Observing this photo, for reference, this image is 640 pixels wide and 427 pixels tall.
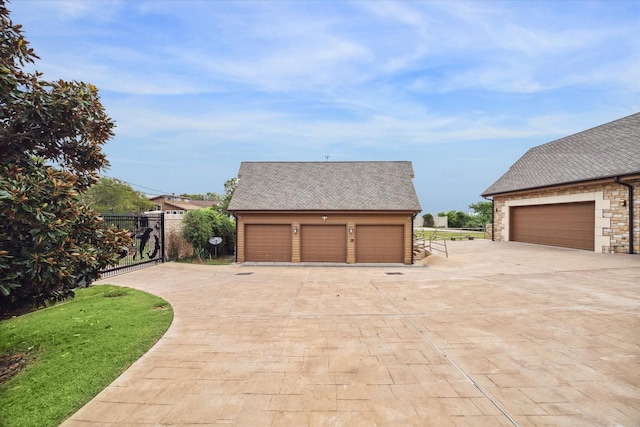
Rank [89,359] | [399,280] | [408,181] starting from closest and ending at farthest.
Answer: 1. [89,359]
2. [399,280]
3. [408,181]

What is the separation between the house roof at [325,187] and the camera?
50.1 ft

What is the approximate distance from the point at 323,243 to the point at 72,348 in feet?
37.8

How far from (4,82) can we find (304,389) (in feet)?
17.5

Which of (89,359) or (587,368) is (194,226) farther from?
(587,368)

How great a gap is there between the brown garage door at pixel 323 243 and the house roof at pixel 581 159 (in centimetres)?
1202

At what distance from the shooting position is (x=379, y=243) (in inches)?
599

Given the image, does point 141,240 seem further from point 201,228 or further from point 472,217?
point 472,217

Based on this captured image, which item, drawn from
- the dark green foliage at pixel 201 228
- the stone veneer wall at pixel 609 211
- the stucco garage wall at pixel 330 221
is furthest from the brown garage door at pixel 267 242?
the stone veneer wall at pixel 609 211

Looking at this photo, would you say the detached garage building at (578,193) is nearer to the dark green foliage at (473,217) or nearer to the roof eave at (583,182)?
the roof eave at (583,182)

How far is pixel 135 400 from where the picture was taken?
3398 mm

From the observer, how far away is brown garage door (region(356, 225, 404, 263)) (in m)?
15.1

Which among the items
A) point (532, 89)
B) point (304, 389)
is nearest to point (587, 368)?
point (304, 389)

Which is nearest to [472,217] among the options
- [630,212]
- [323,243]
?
[630,212]

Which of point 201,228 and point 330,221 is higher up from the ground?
point 330,221
